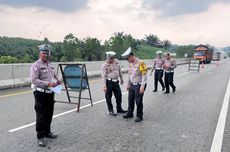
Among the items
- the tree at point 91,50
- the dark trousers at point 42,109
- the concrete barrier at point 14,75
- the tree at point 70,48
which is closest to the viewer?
the dark trousers at point 42,109

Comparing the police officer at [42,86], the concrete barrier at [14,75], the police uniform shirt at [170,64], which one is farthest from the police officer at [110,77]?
the concrete barrier at [14,75]

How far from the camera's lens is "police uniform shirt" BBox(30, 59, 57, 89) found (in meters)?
5.33

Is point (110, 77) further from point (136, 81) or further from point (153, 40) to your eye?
point (153, 40)

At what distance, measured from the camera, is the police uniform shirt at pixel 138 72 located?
739cm

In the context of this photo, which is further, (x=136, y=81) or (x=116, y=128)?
(x=136, y=81)

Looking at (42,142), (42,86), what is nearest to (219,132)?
(42,142)

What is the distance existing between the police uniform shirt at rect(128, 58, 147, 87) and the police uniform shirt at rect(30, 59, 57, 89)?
250cm

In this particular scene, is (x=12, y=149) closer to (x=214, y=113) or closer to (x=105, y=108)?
(x=105, y=108)

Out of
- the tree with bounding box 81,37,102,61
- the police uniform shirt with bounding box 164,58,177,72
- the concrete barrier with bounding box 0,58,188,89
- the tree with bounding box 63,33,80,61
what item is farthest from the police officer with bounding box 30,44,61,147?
the tree with bounding box 81,37,102,61

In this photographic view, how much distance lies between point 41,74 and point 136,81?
9.02ft

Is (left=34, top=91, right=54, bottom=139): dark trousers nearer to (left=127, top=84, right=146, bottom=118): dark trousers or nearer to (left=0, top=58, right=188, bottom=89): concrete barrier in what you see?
(left=127, top=84, right=146, bottom=118): dark trousers

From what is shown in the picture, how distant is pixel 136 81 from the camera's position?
24.6 ft

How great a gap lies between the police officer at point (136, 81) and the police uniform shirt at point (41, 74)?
2346mm

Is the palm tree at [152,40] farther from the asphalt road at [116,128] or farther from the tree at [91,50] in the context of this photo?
the asphalt road at [116,128]
